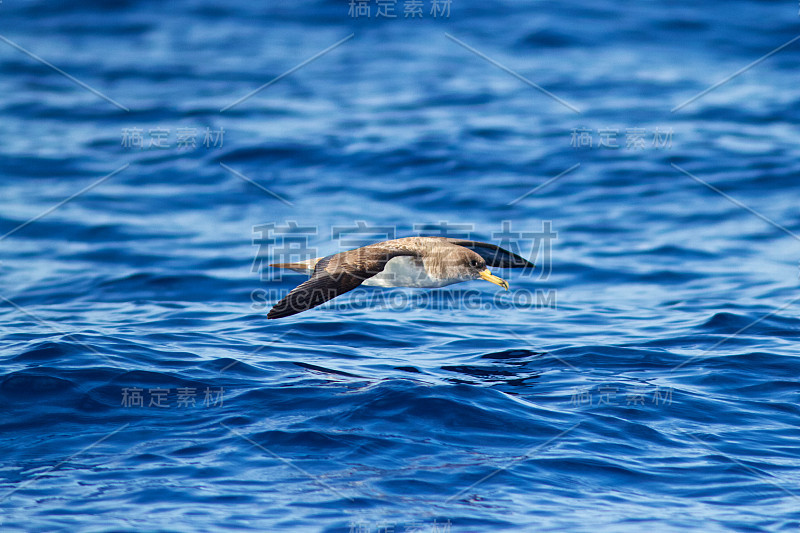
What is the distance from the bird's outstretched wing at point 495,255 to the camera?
11.5 m

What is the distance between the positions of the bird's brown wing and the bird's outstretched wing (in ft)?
4.43

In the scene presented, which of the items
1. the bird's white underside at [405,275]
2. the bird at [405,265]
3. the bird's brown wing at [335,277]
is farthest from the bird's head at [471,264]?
the bird's brown wing at [335,277]

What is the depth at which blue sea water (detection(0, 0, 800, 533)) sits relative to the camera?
7.01m

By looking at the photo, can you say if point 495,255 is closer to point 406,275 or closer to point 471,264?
point 471,264

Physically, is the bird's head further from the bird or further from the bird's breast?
the bird's breast

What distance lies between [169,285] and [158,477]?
22.1 ft

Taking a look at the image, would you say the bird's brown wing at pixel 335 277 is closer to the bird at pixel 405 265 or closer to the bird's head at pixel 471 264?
the bird at pixel 405 265

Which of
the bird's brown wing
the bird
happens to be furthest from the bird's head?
the bird's brown wing

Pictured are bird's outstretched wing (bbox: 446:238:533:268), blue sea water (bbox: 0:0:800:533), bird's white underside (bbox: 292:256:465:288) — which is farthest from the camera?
bird's outstretched wing (bbox: 446:238:533:268)

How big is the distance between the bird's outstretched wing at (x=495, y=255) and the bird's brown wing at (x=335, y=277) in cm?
135

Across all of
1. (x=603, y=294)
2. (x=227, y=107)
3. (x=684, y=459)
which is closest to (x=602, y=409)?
(x=684, y=459)

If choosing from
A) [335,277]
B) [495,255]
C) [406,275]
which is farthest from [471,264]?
[335,277]

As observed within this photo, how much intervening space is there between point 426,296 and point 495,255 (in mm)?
1878

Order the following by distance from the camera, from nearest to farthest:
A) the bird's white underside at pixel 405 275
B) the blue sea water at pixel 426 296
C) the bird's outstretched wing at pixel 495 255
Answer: the blue sea water at pixel 426 296
the bird's white underside at pixel 405 275
the bird's outstretched wing at pixel 495 255
